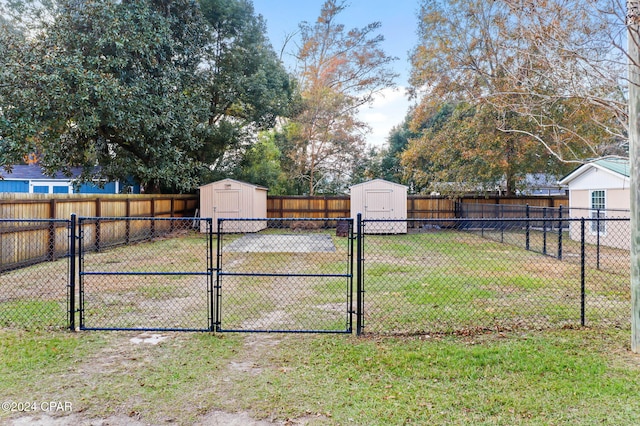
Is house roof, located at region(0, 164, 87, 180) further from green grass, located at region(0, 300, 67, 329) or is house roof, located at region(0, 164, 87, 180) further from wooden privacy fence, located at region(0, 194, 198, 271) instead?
green grass, located at region(0, 300, 67, 329)

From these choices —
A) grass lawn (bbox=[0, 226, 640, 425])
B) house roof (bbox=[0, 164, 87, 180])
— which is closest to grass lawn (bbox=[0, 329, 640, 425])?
grass lawn (bbox=[0, 226, 640, 425])

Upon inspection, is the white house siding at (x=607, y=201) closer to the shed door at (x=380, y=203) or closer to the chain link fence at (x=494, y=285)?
the chain link fence at (x=494, y=285)

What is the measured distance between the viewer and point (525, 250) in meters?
10.7

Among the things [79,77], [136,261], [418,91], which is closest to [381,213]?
[418,91]

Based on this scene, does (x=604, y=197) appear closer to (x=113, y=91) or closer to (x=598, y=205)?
(x=598, y=205)

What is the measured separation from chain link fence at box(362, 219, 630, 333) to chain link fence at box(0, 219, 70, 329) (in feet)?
12.2

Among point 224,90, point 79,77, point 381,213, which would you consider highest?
point 224,90

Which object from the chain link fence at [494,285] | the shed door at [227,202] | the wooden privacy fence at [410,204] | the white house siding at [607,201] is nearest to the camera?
the chain link fence at [494,285]

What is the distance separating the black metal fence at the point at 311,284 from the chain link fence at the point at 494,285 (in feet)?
0.08

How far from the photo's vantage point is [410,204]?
61.6ft

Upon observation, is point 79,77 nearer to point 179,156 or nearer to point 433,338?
point 179,156

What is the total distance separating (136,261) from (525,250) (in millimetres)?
9531

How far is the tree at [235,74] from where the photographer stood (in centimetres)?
1745

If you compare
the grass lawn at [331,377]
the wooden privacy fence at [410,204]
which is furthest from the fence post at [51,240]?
the wooden privacy fence at [410,204]
